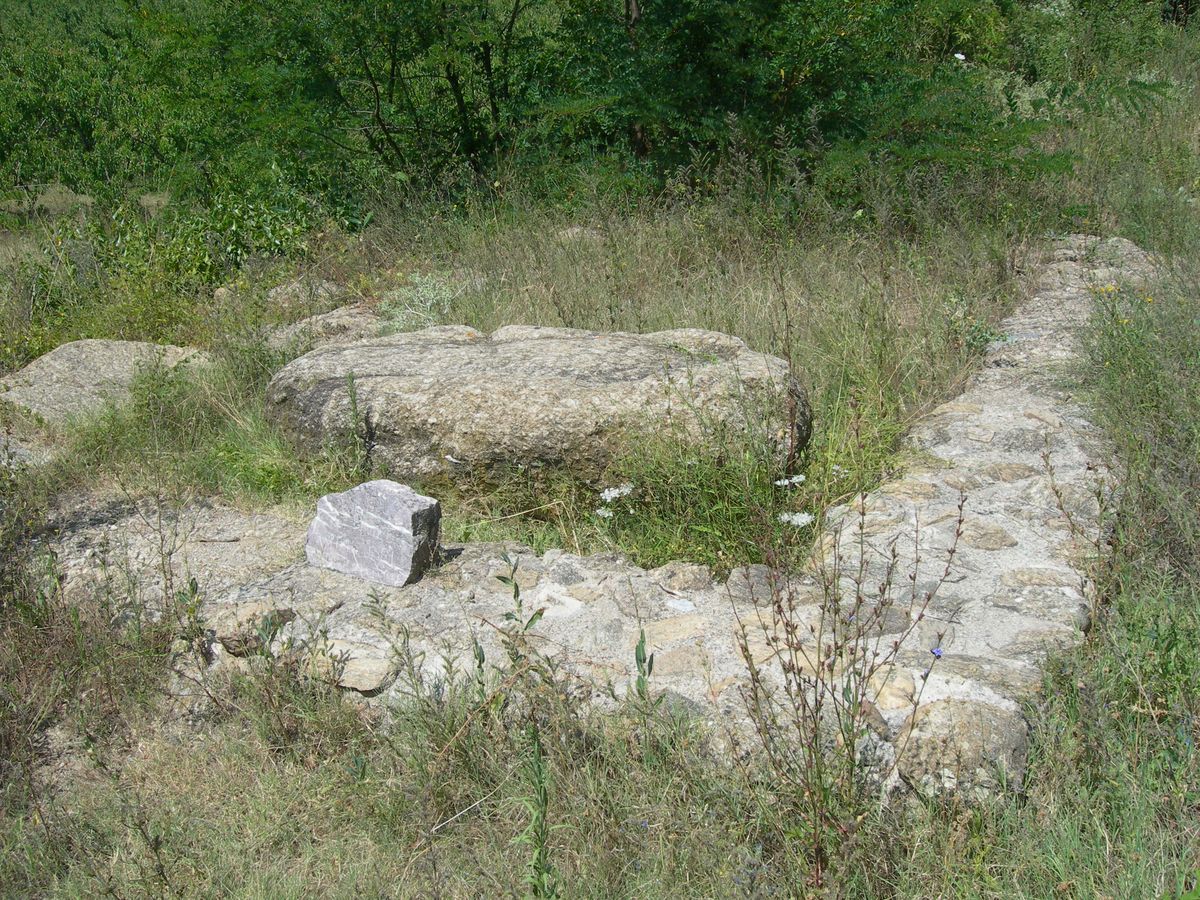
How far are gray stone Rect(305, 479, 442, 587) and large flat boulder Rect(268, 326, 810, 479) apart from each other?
1.82ft

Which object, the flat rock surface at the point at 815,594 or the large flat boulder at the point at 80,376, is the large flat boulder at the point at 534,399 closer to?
the flat rock surface at the point at 815,594

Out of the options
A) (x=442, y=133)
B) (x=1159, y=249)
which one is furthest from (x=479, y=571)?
(x=442, y=133)

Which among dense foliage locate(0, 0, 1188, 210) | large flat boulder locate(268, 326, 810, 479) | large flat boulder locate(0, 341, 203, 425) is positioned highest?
dense foliage locate(0, 0, 1188, 210)

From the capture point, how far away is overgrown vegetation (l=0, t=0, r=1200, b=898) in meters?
2.59

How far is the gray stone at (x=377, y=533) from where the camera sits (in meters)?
3.68

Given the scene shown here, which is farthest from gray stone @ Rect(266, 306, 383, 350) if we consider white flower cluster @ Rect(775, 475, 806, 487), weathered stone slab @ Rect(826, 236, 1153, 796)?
weathered stone slab @ Rect(826, 236, 1153, 796)

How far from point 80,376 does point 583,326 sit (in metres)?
2.82

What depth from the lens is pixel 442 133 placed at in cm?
852

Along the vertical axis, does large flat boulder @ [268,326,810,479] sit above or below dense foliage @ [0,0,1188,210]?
below

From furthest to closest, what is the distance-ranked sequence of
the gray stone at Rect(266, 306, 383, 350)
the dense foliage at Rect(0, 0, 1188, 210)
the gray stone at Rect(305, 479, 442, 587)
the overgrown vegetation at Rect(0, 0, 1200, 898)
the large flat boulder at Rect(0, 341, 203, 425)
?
the dense foliage at Rect(0, 0, 1188, 210), the gray stone at Rect(266, 306, 383, 350), the large flat boulder at Rect(0, 341, 203, 425), the gray stone at Rect(305, 479, 442, 587), the overgrown vegetation at Rect(0, 0, 1200, 898)

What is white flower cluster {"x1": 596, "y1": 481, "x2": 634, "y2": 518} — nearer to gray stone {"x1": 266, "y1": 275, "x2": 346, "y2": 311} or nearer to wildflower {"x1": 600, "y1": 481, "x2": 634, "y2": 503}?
wildflower {"x1": 600, "y1": 481, "x2": 634, "y2": 503}

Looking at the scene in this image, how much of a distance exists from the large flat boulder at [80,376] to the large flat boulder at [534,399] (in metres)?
1.29

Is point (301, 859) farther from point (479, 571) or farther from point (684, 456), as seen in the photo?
point (684, 456)

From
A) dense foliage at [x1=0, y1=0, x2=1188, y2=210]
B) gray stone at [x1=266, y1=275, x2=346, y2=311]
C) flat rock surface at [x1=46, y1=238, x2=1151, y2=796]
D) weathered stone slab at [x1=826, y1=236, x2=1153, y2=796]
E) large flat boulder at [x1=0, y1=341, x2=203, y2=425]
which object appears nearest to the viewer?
weathered stone slab at [x1=826, y1=236, x2=1153, y2=796]
